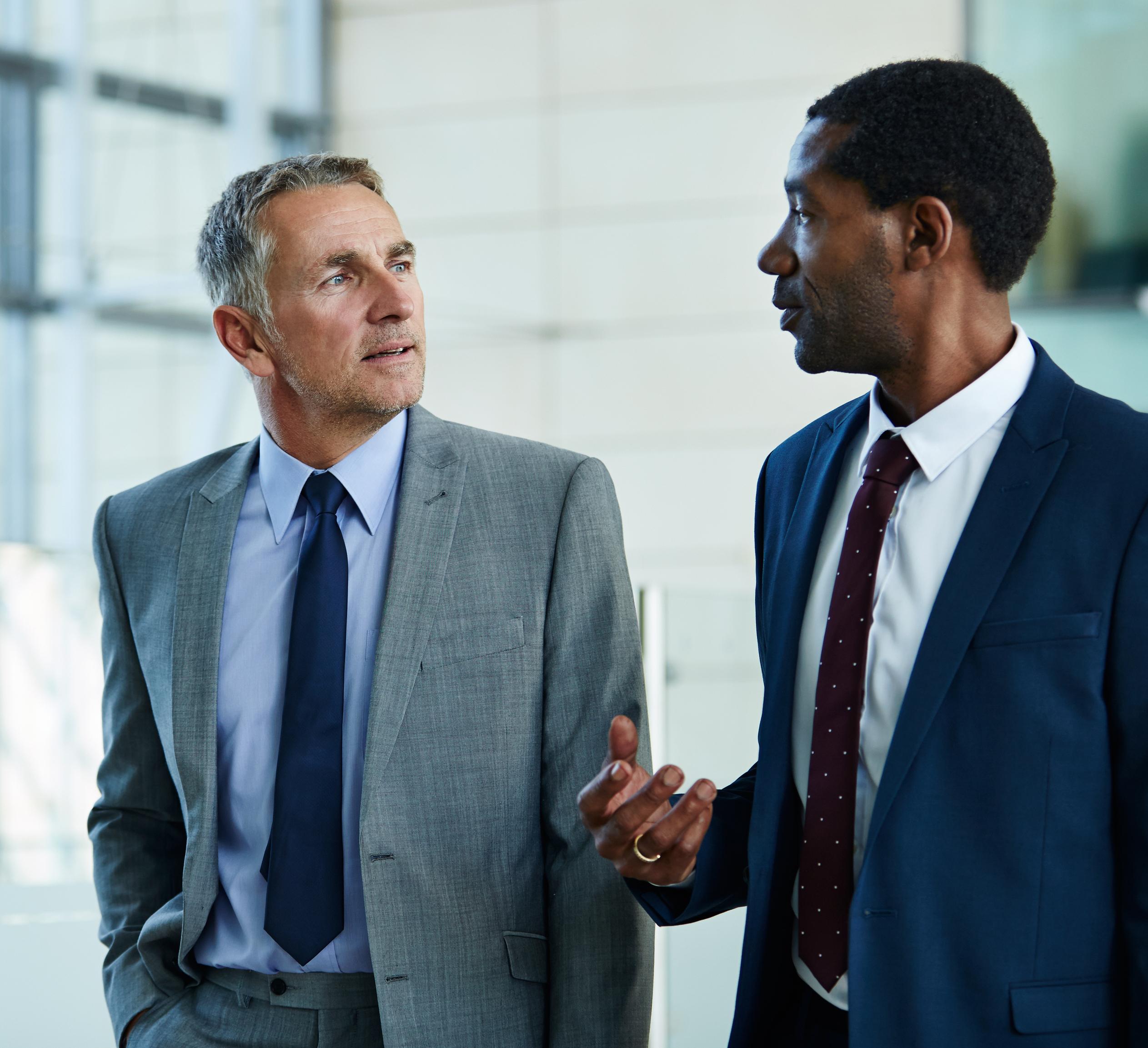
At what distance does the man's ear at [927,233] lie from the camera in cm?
148

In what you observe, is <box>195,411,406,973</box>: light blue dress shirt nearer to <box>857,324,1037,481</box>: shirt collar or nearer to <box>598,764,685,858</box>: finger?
<box>598,764,685,858</box>: finger

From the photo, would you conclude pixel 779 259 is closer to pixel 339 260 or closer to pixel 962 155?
pixel 962 155

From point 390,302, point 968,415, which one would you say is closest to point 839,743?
point 968,415

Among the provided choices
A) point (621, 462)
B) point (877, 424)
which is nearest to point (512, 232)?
point (621, 462)

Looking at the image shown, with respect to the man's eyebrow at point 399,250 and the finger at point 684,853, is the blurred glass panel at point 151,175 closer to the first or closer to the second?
the man's eyebrow at point 399,250

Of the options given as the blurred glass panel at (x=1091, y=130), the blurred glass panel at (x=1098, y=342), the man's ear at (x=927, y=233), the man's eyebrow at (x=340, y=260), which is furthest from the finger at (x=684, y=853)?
the blurred glass panel at (x=1091, y=130)

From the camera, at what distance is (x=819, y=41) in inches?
331

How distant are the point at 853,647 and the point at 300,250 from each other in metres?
1.06

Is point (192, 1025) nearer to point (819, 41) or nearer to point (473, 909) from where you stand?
point (473, 909)

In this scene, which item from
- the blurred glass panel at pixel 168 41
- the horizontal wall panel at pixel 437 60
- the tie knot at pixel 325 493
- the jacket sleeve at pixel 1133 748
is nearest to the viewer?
the jacket sleeve at pixel 1133 748

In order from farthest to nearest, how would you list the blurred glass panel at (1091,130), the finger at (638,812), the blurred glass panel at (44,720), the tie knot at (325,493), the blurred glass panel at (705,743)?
the blurred glass panel at (1091,130) → the blurred glass panel at (44,720) → the blurred glass panel at (705,743) → the tie knot at (325,493) → the finger at (638,812)

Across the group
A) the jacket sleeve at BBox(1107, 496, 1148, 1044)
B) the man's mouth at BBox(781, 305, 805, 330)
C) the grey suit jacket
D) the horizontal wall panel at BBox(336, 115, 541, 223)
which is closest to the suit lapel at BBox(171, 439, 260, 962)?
the grey suit jacket

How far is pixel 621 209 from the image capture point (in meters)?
8.70

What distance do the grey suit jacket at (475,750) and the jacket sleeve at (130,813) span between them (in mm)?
32
